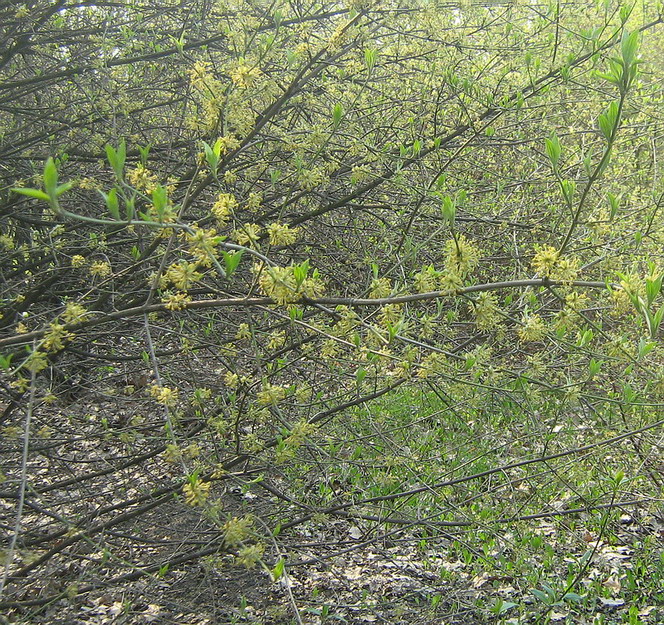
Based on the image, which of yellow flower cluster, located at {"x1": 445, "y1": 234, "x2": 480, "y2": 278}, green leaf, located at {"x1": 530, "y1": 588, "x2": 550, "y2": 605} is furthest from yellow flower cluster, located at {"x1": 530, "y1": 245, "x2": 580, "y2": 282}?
green leaf, located at {"x1": 530, "y1": 588, "x2": 550, "y2": 605}

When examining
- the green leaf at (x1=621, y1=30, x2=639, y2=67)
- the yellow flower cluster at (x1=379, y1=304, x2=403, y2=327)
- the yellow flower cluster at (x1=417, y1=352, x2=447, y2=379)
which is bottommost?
the yellow flower cluster at (x1=417, y1=352, x2=447, y2=379)

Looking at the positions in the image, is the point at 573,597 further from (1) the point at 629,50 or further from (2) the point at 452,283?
(1) the point at 629,50

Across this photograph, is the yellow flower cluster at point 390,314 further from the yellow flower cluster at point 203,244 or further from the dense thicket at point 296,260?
the dense thicket at point 296,260

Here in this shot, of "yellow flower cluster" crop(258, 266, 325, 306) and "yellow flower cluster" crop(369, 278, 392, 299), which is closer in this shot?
"yellow flower cluster" crop(258, 266, 325, 306)

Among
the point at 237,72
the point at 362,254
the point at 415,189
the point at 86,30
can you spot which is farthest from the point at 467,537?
the point at 86,30

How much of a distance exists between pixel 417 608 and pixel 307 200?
207 cm

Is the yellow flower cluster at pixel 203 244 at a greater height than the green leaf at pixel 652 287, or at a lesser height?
greater

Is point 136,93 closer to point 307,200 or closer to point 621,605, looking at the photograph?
point 307,200

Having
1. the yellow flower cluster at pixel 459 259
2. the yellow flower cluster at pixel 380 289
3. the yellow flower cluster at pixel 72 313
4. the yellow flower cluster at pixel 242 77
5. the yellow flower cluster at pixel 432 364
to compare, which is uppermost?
the yellow flower cluster at pixel 242 77

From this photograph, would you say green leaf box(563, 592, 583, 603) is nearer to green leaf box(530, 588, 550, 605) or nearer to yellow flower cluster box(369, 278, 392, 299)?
green leaf box(530, 588, 550, 605)

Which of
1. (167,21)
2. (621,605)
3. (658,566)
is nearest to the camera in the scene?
(621,605)

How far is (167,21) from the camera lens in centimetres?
456

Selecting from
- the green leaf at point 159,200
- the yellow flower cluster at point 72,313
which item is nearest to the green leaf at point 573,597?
the yellow flower cluster at point 72,313

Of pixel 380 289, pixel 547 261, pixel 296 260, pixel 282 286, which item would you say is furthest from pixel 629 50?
pixel 296 260
